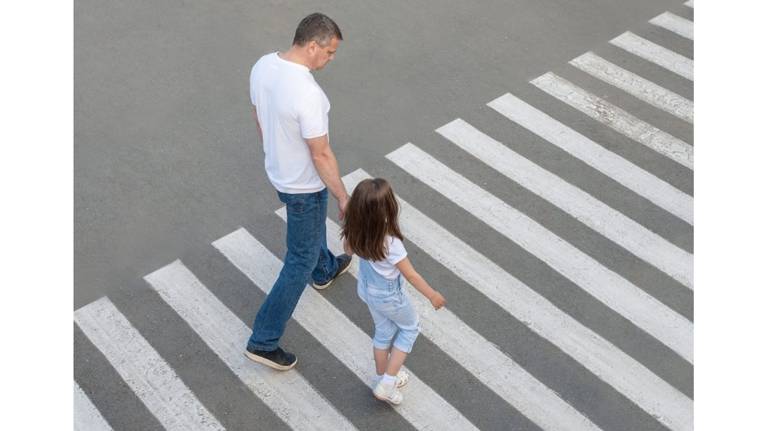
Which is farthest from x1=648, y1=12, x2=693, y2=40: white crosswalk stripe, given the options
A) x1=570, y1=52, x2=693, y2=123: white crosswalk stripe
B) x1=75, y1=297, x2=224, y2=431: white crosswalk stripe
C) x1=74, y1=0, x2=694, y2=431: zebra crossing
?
x1=75, y1=297, x2=224, y2=431: white crosswalk stripe

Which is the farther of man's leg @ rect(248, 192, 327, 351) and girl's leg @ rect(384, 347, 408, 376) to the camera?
man's leg @ rect(248, 192, 327, 351)

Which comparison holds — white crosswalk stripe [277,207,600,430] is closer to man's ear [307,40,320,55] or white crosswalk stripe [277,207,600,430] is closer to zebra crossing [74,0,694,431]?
zebra crossing [74,0,694,431]

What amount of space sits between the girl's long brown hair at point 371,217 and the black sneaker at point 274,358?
158cm

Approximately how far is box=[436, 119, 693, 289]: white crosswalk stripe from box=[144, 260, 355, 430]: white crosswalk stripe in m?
2.90

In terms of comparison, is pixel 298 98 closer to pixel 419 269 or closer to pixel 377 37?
pixel 419 269

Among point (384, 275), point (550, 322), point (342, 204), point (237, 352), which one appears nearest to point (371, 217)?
point (384, 275)

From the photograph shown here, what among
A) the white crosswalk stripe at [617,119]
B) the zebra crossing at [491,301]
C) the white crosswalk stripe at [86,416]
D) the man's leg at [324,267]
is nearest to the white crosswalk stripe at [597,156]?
the zebra crossing at [491,301]

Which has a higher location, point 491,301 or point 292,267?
point 292,267

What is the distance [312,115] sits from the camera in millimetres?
5383

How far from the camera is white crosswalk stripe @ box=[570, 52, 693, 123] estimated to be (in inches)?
356

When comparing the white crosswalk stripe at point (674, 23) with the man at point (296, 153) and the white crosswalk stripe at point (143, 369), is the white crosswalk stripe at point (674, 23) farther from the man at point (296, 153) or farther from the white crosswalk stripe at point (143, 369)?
the white crosswalk stripe at point (143, 369)

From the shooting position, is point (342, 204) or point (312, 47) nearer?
point (312, 47)

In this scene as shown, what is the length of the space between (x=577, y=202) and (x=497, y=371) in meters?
2.14

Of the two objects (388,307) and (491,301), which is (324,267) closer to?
(491,301)
